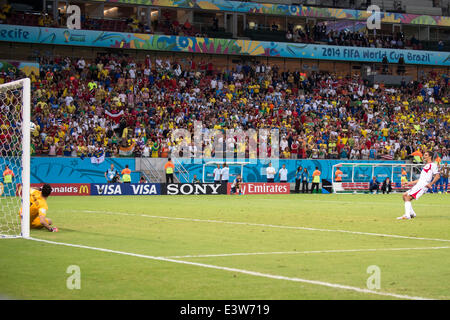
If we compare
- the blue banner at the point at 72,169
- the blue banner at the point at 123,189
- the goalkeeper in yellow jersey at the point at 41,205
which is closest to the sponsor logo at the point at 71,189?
the blue banner at the point at 123,189

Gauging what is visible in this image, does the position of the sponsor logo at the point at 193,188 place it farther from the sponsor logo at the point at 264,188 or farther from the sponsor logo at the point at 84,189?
the sponsor logo at the point at 84,189

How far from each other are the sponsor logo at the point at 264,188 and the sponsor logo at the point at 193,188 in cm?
85

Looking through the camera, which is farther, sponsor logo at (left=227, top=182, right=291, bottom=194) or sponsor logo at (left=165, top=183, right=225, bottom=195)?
sponsor logo at (left=227, top=182, right=291, bottom=194)

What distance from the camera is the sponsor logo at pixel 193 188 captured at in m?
40.7

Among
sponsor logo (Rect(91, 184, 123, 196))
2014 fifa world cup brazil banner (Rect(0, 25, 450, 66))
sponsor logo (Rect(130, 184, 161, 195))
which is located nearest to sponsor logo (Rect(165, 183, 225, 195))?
sponsor logo (Rect(130, 184, 161, 195))

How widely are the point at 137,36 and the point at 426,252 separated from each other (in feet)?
145

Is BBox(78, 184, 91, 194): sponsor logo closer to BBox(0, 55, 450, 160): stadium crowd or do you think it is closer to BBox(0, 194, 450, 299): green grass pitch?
BBox(0, 55, 450, 160): stadium crowd

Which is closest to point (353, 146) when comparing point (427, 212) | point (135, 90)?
point (135, 90)

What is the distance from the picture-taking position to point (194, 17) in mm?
58844

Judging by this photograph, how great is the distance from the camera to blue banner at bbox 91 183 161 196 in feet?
128

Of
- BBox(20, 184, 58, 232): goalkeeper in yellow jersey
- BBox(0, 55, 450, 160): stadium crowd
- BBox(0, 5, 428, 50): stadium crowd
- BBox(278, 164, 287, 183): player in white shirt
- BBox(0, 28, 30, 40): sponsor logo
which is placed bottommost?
BBox(278, 164, 287, 183): player in white shirt

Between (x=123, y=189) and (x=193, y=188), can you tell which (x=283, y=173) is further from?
(x=123, y=189)

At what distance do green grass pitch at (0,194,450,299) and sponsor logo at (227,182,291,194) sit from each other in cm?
2309

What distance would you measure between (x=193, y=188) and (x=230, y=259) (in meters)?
29.9
